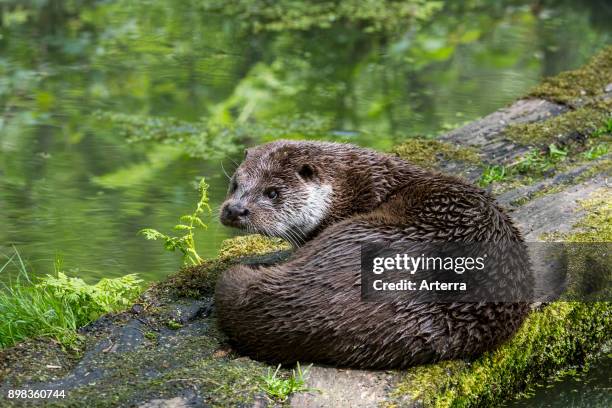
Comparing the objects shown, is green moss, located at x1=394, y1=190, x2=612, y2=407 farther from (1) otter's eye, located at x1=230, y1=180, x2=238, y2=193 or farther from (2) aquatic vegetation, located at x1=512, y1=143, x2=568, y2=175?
(1) otter's eye, located at x1=230, y1=180, x2=238, y2=193

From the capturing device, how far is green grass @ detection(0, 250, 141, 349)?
4504mm

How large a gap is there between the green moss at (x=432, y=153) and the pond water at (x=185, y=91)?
1473 mm

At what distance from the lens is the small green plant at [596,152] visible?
20.9 ft

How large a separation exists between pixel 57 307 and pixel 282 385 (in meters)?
Result: 1.25

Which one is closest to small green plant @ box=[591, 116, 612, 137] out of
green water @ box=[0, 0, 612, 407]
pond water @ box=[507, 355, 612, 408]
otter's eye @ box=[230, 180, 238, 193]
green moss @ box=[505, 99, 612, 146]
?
green moss @ box=[505, 99, 612, 146]

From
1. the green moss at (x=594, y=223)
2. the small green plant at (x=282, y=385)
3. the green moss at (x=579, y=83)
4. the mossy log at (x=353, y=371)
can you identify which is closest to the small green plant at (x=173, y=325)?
the mossy log at (x=353, y=371)

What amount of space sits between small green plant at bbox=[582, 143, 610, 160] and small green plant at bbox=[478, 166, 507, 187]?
56cm

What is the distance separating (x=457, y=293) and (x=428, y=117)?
5.38 m

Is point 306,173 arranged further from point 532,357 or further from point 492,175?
point 492,175

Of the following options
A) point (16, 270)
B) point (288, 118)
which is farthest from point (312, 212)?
point (288, 118)

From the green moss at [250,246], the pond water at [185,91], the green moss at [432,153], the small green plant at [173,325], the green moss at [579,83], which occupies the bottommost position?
the pond water at [185,91]

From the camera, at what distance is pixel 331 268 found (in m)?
4.23

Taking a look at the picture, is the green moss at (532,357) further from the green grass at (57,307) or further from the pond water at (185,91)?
the pond water at (185,91)

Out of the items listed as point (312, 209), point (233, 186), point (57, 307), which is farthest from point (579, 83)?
point (57, 307)
